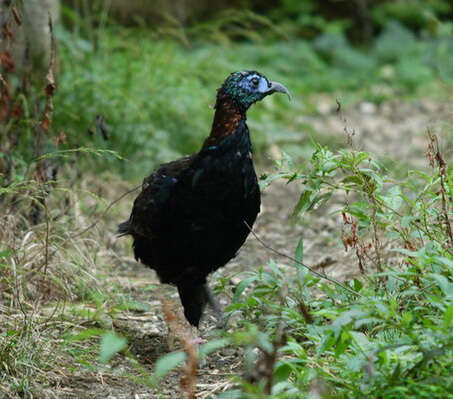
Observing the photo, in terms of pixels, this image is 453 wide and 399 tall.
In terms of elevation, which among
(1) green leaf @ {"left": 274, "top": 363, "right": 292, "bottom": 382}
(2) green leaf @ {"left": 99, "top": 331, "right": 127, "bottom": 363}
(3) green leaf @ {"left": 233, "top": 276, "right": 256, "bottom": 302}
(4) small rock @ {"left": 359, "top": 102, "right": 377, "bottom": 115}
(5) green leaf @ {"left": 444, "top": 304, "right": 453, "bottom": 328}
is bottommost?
(1) green leaf @ {"left": 274, "top": 363, "right": 292, "bottom": 382}

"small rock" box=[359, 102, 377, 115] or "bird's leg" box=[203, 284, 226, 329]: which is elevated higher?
"small rock" box=[359, 102, 377, 115]

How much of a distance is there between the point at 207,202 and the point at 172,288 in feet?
4.41

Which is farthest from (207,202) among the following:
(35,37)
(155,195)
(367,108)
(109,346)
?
(367,108)

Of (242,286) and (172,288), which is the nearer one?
(242,286)

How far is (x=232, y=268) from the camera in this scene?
507cm

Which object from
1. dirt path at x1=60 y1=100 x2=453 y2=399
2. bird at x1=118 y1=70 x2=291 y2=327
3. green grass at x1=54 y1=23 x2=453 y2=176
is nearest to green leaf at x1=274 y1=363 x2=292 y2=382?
dirt path at x1=60 y1=100 x2=453 y2=399

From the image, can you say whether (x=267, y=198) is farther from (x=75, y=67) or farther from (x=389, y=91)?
(x=389, y=91)

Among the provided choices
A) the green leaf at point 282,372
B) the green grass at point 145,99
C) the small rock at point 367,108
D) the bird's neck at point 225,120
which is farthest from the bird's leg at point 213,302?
the small rock at point 367,108

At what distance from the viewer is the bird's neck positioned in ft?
12.0

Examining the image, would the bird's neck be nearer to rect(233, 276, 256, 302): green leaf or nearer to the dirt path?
the dirt path

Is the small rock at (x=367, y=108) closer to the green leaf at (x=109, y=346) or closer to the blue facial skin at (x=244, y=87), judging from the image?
the blue facial skin at (x=244, y=87)

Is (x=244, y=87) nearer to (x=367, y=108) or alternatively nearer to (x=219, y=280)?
(x=219, y=280)

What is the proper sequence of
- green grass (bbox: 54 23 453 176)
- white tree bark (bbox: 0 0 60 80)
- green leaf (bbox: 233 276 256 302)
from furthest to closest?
1. green grass (bbox: 54 23 453 176)
2. white tree bark (bbox: 0 0 60 80)
3. green leaf (bbox: 233 276 256 302)

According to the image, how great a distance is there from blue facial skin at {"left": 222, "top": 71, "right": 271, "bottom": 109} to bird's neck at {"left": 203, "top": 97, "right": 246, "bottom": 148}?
36mm
